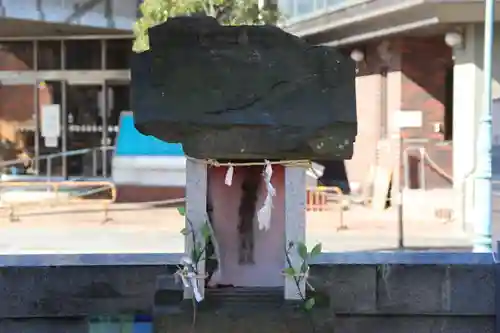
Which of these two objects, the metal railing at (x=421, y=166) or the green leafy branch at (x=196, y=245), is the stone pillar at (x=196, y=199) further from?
the metal railing at (x=421, y=166)

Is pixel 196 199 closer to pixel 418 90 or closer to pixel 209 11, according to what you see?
pixel 209 11

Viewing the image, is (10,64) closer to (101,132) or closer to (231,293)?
(101,132)

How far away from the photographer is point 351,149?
3520mm

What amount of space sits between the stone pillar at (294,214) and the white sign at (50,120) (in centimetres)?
1945

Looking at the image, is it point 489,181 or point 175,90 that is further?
point 489,181

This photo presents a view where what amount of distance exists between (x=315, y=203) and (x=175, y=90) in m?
12.6

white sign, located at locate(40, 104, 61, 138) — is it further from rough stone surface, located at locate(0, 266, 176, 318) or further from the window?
rough stone surface, located at locate(0, 266, 176, 318)

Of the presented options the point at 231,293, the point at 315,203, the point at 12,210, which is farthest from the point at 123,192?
the point at 231,293

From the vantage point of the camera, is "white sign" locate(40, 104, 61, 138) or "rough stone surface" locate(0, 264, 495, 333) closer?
"rough stone surface" locate(0, 264, 495, 333)

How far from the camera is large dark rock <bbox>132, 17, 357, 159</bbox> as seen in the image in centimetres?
345

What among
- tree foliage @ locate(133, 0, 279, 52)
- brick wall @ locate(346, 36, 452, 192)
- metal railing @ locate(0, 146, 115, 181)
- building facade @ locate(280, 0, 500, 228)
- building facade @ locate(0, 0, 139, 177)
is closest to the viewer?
tree foliage @ locate(133, 0, 279, 52)

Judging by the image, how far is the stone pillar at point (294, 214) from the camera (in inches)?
144

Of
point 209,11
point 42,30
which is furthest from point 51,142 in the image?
point 209,11

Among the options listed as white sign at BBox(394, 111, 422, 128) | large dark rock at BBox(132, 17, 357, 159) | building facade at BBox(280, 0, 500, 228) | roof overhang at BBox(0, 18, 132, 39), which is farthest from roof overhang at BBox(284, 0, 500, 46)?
large dark rock at BBox(132, 17, 357, 159)
